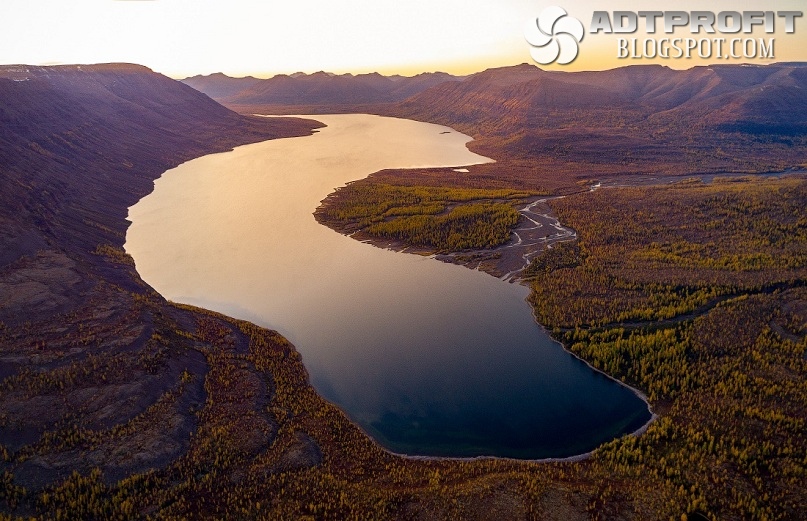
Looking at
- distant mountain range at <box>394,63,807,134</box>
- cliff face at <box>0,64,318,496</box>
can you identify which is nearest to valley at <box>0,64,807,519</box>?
cliff face at <box>0,64,318,496</box>

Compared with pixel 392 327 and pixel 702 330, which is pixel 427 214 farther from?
pixel 702 330

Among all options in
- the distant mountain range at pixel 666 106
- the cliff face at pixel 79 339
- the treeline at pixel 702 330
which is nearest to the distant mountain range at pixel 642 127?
the distant mountain range at pixel 666 106

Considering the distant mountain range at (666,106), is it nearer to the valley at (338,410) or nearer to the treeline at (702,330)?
the valley at (338,410)

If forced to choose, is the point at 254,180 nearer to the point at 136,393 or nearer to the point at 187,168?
the point at 187,168

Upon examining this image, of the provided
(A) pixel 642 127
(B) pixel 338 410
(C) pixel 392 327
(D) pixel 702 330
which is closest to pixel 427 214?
(C) pixel 392 327

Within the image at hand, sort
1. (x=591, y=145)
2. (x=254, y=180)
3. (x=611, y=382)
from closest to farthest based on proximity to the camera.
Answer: (x=611, y=382)
(x=254, y=180)
(x=591, y=145)

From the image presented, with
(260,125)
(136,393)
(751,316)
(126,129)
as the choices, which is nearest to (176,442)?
(136,393)
